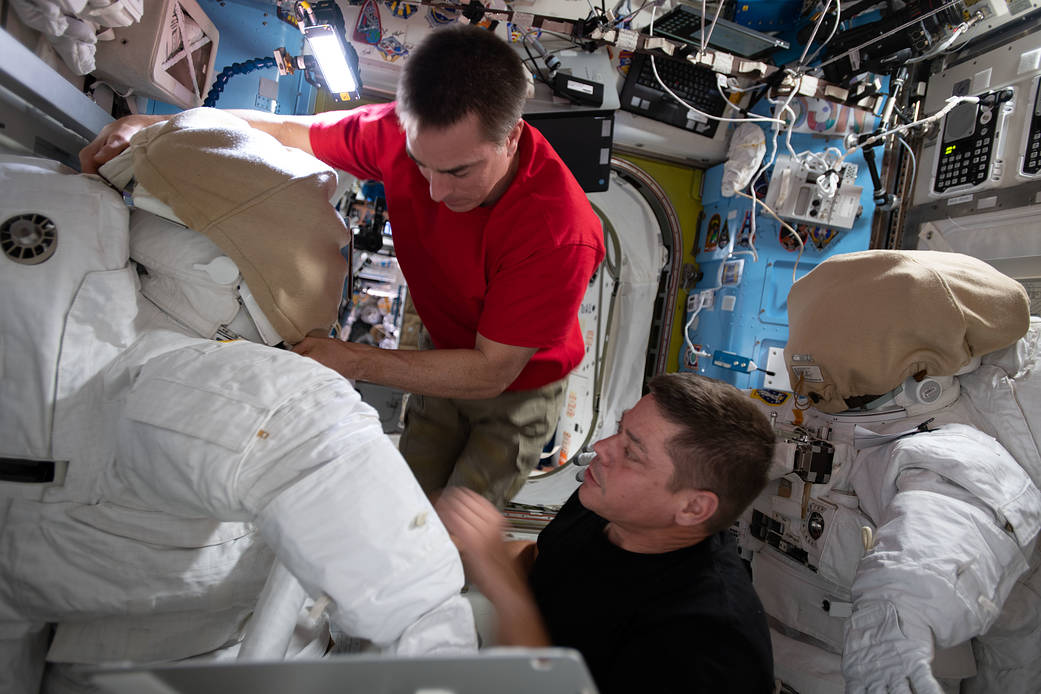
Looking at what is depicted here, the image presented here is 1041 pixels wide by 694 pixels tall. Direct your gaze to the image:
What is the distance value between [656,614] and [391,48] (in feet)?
8.74

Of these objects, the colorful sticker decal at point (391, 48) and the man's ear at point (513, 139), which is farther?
the colorful sticker decal at point (391, 48)

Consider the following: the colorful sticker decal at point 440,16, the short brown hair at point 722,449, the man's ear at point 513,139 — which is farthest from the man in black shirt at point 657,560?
the colorful sticker decal at point 440,16

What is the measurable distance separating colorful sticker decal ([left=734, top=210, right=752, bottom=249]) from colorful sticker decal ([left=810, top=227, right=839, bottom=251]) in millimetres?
383

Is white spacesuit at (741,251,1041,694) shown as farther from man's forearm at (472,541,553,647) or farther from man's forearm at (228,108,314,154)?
man's forearm at (228,108,314,154)

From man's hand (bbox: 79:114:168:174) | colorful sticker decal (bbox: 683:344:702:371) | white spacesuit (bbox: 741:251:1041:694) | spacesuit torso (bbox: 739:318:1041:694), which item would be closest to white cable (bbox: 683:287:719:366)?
colorful sticker decal (bbox: 683:344:702:371)

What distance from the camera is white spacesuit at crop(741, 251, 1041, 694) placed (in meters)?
1.56

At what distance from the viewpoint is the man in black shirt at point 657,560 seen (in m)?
1.18

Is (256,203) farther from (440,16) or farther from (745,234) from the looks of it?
(745,234)

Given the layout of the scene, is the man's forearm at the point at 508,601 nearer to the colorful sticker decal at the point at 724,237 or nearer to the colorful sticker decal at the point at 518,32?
the colorful sticker decal at the point at 518,32

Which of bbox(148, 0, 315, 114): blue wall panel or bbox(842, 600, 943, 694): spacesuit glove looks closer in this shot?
bbox(842, 600, 943, 694): spacesuit glove

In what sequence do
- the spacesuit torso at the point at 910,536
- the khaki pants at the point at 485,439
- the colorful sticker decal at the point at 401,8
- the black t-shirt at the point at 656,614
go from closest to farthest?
the black t-shirt at the point at 656,614, the spacesuit torso at the point at 910,536, the khaki pants at the point at 485,439, the colorful sticker decal at the point at 401,8

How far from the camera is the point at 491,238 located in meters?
1.65

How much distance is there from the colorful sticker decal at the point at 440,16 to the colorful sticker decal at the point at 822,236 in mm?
2392

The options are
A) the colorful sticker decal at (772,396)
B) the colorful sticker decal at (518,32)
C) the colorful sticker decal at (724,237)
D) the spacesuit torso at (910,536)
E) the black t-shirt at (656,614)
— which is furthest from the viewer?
the colorful sticker decal at (724,237)
